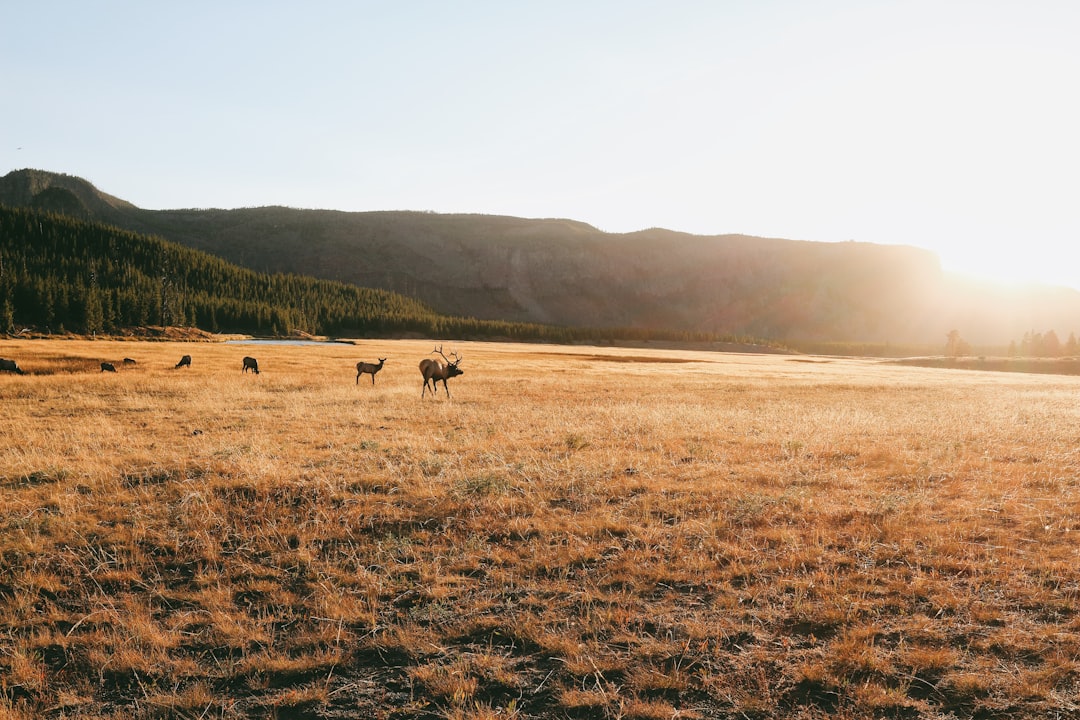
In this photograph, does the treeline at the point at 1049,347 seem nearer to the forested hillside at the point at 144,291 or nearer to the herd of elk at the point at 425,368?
the herd of elk at the point at 425,368

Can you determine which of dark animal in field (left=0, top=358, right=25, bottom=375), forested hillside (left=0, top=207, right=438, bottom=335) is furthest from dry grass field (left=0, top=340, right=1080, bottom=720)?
forested hillside (left=0, top=207, right=438, bottom=335)

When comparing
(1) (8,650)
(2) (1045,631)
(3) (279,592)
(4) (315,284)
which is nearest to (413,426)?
(3) (279,592)

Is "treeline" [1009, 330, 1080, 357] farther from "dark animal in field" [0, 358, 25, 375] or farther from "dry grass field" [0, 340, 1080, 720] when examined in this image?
"dark animal in field" [0, 358, 25, 375]

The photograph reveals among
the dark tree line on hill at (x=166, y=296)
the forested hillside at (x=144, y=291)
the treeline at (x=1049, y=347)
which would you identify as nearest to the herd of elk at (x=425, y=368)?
the dark tree line on hill at (x=166, y=296)

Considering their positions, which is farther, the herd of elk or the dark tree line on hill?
the dark tree line on hill

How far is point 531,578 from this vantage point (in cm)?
760

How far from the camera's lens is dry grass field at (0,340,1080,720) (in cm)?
536

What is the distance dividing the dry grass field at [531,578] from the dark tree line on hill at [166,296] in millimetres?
105557

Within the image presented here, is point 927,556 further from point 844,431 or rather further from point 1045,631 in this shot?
point 844,431

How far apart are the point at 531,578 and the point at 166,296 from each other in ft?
430

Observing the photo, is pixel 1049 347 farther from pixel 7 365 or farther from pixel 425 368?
pixel 7 365

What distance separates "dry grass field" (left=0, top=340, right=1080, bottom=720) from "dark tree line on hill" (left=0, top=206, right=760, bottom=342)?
10556 cm

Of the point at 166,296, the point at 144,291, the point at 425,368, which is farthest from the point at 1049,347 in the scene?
the point at 144,291

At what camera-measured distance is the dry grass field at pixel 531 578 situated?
5.36m
